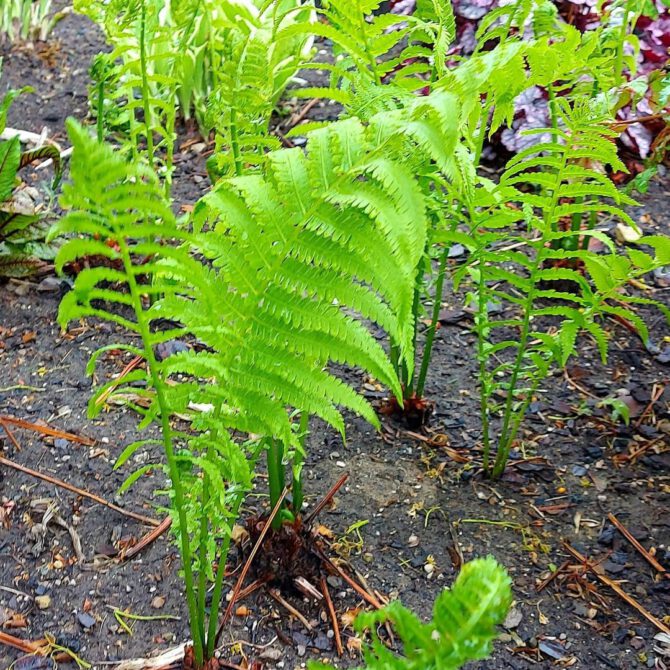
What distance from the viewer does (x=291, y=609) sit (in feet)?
5.45

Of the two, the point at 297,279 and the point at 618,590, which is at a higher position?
the point at 297,279

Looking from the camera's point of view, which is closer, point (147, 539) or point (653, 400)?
point (147, 539)

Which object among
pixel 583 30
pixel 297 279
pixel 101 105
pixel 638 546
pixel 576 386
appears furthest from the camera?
pixel 583 30

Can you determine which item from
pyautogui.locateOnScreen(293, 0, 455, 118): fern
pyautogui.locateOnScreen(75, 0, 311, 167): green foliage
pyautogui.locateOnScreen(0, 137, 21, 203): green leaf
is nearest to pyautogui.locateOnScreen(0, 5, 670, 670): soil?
pyautogui.locateOnScreen(0, 137, 21, 203): green leaf

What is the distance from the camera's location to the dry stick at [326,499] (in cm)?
172

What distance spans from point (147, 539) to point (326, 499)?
43 cm

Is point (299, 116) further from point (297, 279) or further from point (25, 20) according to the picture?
point (297, 279)

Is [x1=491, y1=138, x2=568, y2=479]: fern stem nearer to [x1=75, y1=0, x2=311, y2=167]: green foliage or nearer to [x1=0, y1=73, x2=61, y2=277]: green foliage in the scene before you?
[x1=75, y1=0, x2=311, y2=167]: green foliage

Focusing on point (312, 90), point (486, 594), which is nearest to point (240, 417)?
point (486, 594)

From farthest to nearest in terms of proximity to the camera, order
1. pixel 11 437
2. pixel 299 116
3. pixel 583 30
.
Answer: pixel 299 116 → pixel 583 30 → pixel 11 437

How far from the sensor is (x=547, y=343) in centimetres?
176

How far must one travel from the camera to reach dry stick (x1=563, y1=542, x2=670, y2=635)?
1.67 meters

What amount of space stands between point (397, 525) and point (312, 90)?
104cm

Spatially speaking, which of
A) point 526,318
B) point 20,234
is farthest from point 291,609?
point 20,234
